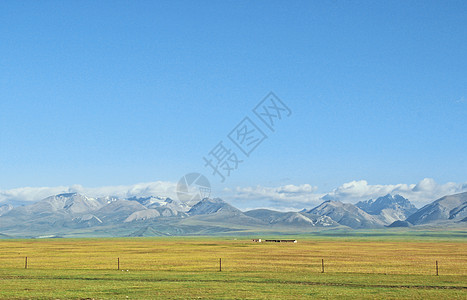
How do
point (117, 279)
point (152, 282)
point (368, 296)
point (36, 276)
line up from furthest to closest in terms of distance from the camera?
point (36, 276)
point (117, 279)
point (152, 282)
point (368, 296)

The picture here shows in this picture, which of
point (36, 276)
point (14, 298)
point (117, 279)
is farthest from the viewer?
point (36, 276)

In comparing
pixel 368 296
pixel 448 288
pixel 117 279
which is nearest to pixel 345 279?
pixel 448 288

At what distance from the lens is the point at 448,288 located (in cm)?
4944

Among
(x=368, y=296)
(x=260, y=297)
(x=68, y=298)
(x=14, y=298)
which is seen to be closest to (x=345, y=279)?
(x=368, y=296)

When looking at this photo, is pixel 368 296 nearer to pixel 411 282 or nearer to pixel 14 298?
pixel 411 282

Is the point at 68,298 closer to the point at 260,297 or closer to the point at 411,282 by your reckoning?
the point at 260,297

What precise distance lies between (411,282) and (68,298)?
35.5 meters

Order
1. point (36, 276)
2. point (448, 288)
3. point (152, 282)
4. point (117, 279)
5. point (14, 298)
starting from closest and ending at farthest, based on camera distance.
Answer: point (14, 298) < point (448, 288) < point (152, 282) < point (117, 279) < point (36, 276)

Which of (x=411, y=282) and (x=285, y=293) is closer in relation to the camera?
(x=285, y=293)

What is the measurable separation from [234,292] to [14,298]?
1783cm

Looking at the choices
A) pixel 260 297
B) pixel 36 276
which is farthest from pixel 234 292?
pixel 36 276

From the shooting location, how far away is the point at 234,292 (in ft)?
147

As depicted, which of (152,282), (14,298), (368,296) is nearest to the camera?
(14,298)

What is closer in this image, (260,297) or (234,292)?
(260,297)
